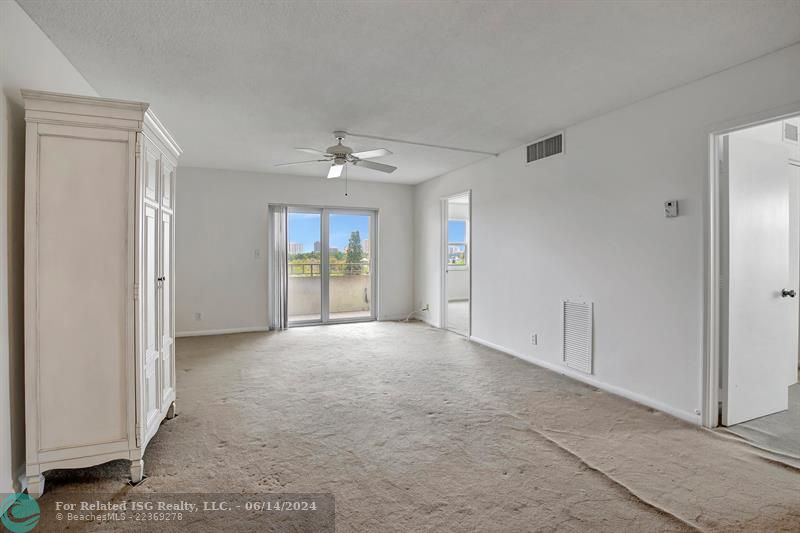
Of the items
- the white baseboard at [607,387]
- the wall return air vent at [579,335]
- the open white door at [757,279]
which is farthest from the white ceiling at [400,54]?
the white baseboard at [607,387]

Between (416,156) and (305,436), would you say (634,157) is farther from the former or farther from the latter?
(305,436)

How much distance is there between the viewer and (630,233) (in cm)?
344

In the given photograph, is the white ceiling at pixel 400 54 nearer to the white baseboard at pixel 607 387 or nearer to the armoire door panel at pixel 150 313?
the armoire door panel at pixel 150 313

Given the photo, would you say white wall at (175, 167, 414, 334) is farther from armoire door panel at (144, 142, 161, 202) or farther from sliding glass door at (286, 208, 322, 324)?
armoire door panel at (144, 142, 161, 202)

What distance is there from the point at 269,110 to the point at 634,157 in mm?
3311

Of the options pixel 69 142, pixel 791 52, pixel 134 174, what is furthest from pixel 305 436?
pixel 791 52

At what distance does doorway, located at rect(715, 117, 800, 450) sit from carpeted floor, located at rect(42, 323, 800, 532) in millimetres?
518

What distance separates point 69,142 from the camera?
2.04 m

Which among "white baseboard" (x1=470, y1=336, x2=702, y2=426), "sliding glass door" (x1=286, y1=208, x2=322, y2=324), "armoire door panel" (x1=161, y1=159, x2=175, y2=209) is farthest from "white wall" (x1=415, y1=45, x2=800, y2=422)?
"armoire door panel" (x1=161, y1=159, x2=175, y2=209)

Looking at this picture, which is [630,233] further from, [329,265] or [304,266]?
[304,266]

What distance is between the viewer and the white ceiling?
2.12m

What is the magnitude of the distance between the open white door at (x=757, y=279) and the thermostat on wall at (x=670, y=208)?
0.32 meters

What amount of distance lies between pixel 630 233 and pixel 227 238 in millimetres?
5625

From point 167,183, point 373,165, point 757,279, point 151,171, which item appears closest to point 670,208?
point 757,279
